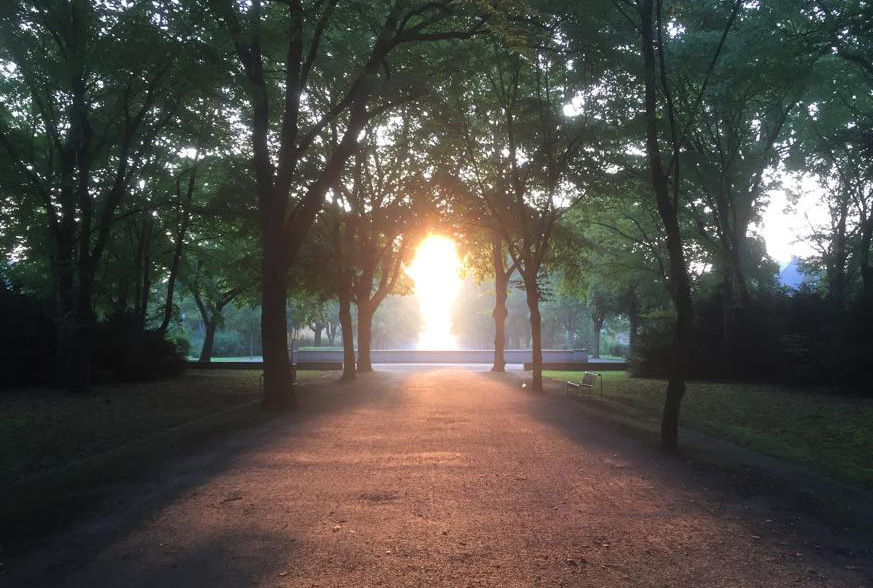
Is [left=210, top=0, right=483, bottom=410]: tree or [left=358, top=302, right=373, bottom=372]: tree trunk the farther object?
[left=358, top=302, right=373, bottom=372]: tree trunk

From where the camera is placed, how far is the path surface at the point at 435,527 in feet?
14.9

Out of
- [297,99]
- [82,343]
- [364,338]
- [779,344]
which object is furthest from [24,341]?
[779,344]

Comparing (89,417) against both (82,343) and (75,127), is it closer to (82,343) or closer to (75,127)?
(82,343)

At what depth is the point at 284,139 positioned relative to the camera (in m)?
14.8

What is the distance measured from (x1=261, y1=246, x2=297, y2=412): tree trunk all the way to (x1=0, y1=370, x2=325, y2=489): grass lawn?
4.66 ft

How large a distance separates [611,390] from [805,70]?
33.3 ft

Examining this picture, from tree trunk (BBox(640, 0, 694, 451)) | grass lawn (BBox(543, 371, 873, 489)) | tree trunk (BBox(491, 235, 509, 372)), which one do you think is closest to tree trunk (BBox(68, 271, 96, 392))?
grass lawn (BBox(543, 371, 873, 489))

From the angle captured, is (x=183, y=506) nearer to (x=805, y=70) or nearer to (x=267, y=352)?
(x=267, y=352)

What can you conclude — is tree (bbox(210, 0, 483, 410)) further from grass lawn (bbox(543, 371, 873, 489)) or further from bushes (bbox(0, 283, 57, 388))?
grass lawn (bbox(543, 371, 873, 489))

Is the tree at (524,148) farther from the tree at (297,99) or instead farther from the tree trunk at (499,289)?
the tree trunk at (499,289)

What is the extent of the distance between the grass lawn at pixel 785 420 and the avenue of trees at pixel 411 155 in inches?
53.7

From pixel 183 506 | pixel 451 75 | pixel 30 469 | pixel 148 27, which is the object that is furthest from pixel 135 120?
pixel 183 506

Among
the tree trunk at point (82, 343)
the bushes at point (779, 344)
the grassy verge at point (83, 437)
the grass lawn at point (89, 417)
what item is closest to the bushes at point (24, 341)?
the tree trunk at point (82, 343)

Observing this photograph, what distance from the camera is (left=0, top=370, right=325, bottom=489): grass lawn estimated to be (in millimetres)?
8875
